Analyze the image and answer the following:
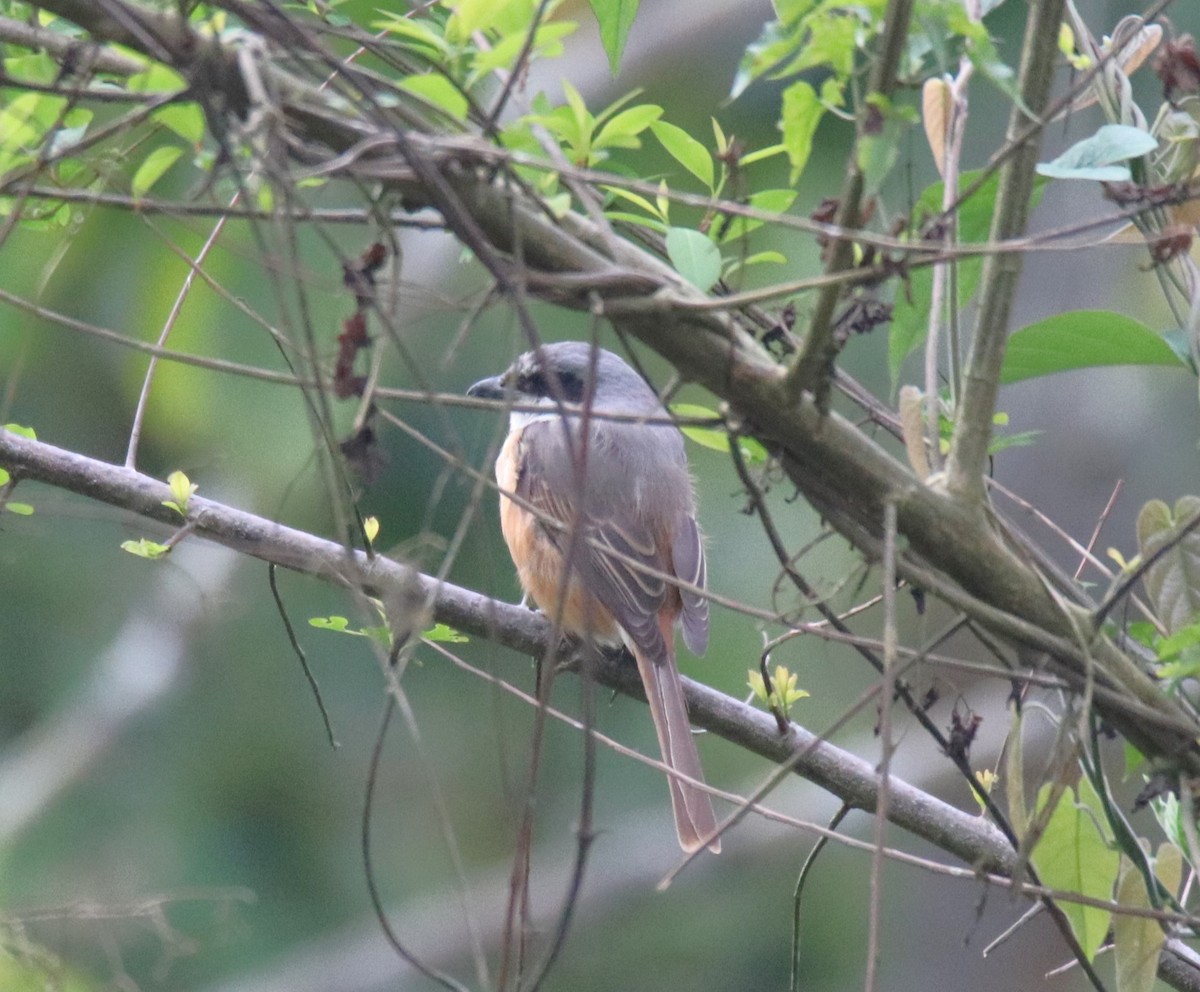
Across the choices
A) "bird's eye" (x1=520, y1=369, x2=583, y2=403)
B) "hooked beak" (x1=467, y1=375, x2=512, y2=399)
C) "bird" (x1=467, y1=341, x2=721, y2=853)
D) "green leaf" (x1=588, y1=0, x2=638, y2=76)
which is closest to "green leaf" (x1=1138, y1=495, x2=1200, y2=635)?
"green leaf" (x1=588, y1=0, x2=638, y2=76)

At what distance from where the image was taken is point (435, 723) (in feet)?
32.5

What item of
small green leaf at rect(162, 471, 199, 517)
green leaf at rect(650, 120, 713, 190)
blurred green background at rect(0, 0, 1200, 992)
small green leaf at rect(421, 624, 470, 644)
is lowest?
blurred green background at rect(0, 0, 1200, 992)

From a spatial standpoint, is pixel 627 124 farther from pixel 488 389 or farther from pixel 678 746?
pixel 488 389

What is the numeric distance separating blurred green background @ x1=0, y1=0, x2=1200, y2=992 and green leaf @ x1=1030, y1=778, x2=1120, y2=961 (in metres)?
5.72

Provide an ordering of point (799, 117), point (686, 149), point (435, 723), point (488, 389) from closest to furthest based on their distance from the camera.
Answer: point (799, 117) → point (686, 149) → point (488, 389) → point (435, 723)

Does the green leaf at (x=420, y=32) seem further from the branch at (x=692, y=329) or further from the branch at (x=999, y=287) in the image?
the branch at (x=999, y=287)

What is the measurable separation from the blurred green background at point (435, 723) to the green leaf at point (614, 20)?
5488 millimetres

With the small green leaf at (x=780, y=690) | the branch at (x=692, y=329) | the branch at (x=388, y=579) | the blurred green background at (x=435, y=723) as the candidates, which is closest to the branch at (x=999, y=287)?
the branch at (x=692, y=329)

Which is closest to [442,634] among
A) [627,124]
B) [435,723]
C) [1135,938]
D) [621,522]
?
[627,124]

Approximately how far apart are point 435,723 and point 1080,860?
7.89m

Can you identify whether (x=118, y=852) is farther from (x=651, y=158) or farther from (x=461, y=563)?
(x=651, y=158)

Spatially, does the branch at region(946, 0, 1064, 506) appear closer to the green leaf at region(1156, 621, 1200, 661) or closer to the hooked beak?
the green leaf at region(1156, 621, 1200, 661)

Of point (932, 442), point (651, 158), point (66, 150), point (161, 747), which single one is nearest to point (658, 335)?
point (932, 442)

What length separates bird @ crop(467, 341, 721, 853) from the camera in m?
4.24
